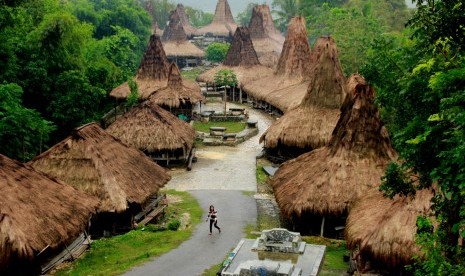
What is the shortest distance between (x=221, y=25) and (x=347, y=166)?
7076 cm

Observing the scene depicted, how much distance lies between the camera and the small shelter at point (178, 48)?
256 feet

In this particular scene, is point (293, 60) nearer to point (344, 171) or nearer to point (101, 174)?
point (344, 171)

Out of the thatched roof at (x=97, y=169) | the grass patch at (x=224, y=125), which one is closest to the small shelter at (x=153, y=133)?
the thatched roof at (x=97, y=169)

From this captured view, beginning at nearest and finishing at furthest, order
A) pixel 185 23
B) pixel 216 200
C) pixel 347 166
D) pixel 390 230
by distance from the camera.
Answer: pixel 390 230, pixel 347 166, pixel 216 200, pixel 185 23

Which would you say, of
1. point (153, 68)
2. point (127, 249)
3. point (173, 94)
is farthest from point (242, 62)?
point (127, 249)

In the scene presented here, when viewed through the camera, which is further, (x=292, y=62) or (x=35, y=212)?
(x=292, y=62)

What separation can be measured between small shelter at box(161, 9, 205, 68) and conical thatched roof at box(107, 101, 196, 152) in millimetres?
41038

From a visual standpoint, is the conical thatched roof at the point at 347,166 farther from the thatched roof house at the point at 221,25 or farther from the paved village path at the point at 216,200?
the thatched roof house at the point at 221,25

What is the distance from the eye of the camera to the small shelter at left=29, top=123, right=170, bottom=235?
80.3 feet

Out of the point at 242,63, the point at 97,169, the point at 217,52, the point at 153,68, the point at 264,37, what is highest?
the point at 264,37

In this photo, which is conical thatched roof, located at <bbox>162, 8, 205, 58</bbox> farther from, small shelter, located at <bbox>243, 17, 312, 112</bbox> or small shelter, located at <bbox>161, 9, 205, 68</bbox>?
small shelter, located at <bbox>243, 17, 312, 112</bbox>

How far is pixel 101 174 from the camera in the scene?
81.4 ft

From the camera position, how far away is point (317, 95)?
35.2 m

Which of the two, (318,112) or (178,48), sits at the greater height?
(178,48)
